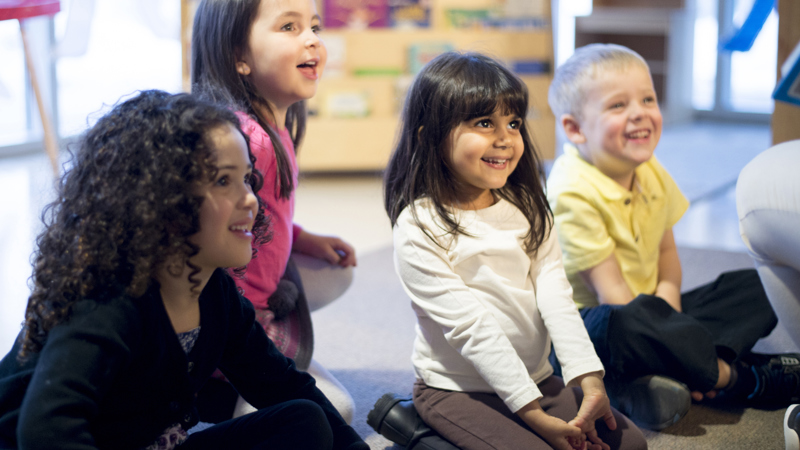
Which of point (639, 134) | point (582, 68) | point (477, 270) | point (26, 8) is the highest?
point (26, 8)

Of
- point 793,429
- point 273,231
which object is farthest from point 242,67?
point 793,429

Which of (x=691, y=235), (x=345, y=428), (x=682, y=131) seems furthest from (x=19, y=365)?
(x=682, y=131)

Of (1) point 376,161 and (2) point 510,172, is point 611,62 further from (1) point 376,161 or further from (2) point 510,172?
(1) point 376,161

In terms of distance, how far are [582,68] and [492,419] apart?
2.07 feet

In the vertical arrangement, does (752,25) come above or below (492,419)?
above

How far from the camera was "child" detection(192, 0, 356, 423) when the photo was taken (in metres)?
1.07

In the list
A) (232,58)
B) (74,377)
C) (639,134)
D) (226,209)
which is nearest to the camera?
(74,377)

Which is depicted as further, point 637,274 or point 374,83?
point 374,83

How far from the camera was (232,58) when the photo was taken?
1101 mm

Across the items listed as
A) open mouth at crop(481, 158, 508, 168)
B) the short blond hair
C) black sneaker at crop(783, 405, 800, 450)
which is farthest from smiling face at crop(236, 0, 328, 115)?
black sneaker at crop(783, 405, 800, 450)

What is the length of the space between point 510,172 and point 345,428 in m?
0.40

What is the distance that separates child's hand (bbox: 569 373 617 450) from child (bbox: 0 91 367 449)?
1.05 feet

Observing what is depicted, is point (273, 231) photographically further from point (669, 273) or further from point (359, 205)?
point (359, 205)

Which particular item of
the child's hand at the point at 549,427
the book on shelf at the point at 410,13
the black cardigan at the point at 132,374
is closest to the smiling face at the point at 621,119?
the child's hand at the point at 549,427
